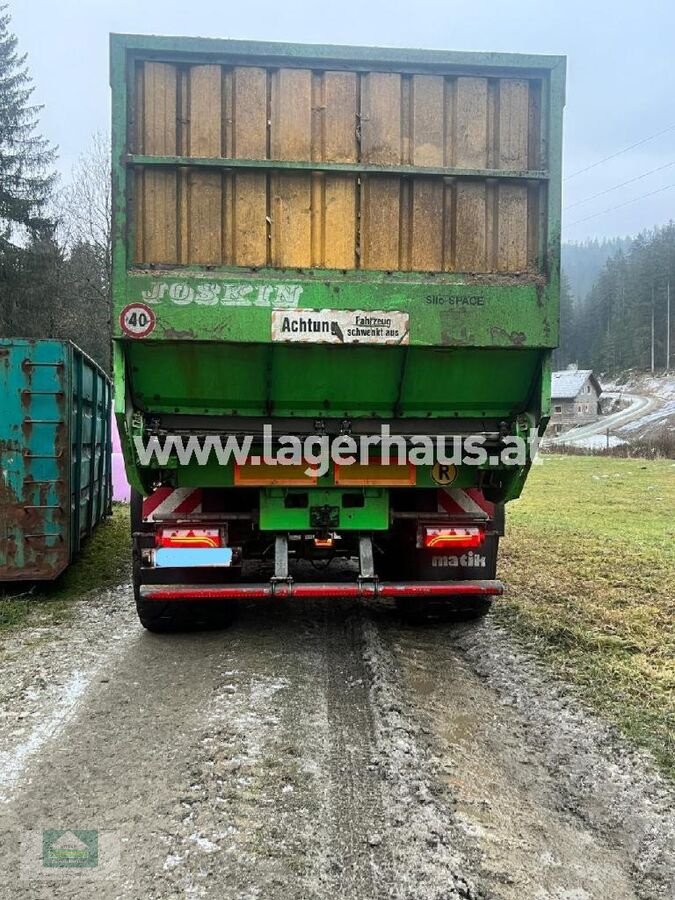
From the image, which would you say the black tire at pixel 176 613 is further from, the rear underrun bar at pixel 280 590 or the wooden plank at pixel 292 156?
the wooden plank at pixel 292 156

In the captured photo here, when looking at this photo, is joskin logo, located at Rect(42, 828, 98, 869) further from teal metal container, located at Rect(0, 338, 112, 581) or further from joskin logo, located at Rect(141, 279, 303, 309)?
teal metal container, located at Rect(0, 338, 112, 581)

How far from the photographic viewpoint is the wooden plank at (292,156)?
4.36 metres

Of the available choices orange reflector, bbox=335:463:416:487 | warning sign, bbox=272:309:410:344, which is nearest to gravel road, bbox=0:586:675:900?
orange reflector, bbox=335:463:416:487

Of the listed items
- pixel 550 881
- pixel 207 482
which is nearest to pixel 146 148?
pixel 207 482

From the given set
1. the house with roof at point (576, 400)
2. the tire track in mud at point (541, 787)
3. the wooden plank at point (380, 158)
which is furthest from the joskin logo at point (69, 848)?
the house with roof at point (576, 400)

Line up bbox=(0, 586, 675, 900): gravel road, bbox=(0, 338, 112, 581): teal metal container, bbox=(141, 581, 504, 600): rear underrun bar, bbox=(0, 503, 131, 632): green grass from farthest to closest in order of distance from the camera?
1. bbox=(0, 338, 112, 581): teal metal container
2. bbox=(0, 503, 131, 632): green grass
3. bbox=(141, 581, 504, 600): rear underrun bar
4. bbox=(0, 586, 675, 900): gravel road

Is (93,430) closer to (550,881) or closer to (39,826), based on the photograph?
(39,826)

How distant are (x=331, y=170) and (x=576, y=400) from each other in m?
73.2

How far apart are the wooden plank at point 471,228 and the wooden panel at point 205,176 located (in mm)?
1552

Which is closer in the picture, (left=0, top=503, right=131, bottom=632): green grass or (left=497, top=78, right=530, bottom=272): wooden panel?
(left=497, top=78, right=530, bottom=272): wooden panel

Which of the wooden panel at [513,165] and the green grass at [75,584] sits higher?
the wooden panel at [513,165]

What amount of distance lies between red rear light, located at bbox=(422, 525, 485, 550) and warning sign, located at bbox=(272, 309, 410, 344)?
1518mm

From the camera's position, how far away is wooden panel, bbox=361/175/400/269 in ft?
14.5

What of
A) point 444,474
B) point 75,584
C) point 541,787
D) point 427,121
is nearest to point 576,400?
point 75,584
